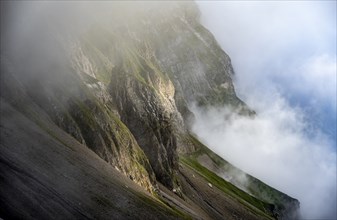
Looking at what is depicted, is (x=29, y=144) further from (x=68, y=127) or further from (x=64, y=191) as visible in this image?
(x=68, y=127)

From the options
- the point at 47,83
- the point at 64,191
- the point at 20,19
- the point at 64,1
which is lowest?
the point at 64,191

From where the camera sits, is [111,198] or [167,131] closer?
[111,198]

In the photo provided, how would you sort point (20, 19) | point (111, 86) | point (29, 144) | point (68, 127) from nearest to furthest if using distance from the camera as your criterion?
1. point (29, 144)
2. point (68, 127)
3. point (20, 19)
4. point (111, 86)

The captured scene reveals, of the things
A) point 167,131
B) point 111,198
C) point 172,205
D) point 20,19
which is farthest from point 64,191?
point 167,131

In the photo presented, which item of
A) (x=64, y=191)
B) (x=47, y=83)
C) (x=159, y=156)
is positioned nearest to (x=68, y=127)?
(x=47, y=83)

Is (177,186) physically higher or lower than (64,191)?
higher

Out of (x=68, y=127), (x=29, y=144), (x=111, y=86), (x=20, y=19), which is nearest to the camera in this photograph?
(x=29, y=144)

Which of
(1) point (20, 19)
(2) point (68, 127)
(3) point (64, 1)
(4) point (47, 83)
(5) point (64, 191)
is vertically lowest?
(5) point (64, 191)

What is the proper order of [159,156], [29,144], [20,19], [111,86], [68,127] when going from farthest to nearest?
[111,86]
[159,156]
[20,19]
[68,127]
[29,144]

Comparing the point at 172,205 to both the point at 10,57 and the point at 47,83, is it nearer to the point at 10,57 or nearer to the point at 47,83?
the point at 47,83
